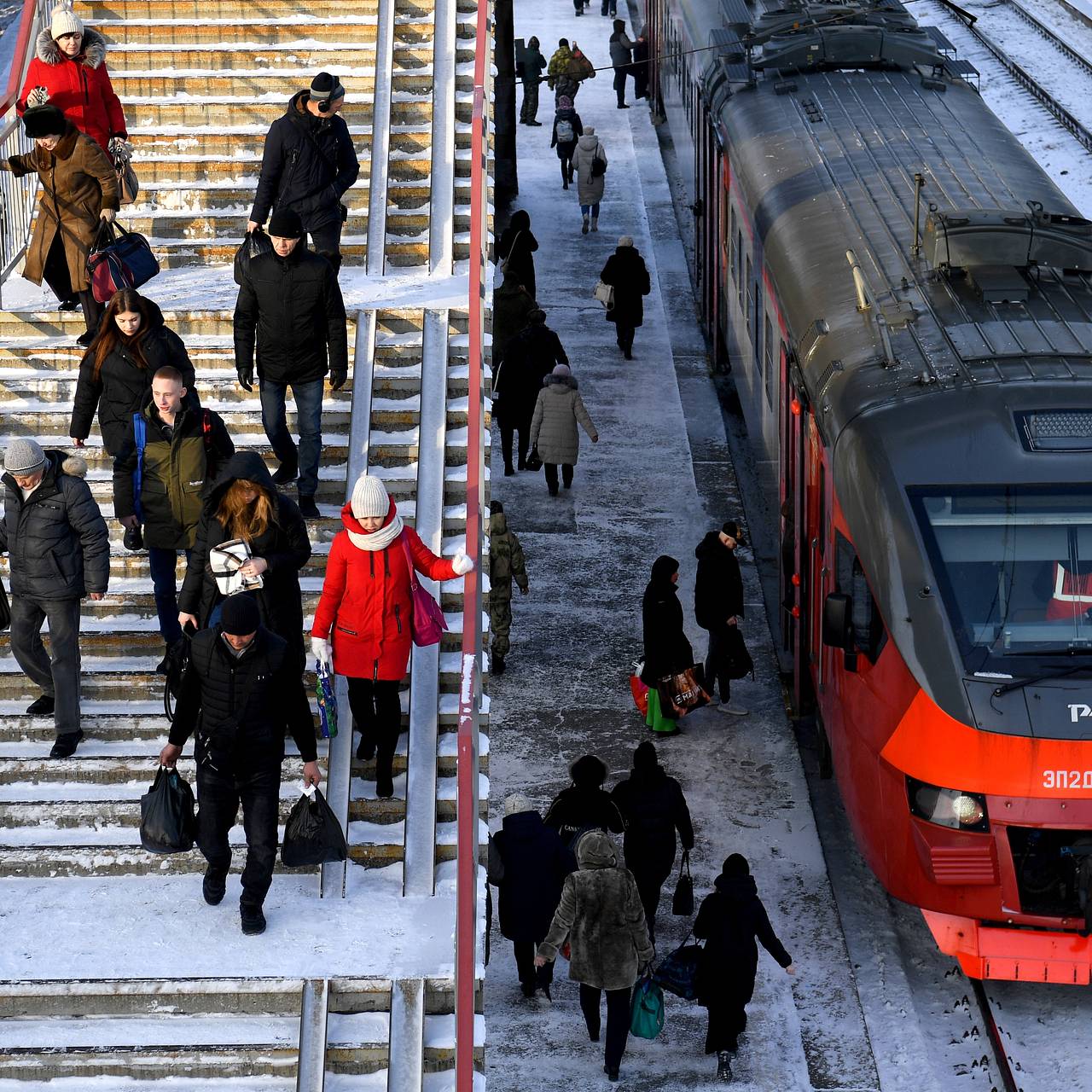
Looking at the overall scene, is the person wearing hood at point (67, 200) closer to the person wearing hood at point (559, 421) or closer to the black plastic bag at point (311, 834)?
the black plastic bag at point (311, 834)

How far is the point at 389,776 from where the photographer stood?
10008 millimetres

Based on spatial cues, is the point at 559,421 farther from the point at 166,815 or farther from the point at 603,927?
the point at 166,815

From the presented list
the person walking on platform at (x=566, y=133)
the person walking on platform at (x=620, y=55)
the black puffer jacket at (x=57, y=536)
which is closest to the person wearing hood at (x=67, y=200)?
the black puffer jacket at (x=57, y=536)

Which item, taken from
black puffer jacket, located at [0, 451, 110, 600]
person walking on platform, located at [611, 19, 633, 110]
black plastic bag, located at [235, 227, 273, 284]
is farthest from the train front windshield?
person walking on platform, located at [611, 19, 633, 110]

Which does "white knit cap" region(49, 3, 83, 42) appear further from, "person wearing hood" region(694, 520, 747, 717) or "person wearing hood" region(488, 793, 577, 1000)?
"person wearing hood" region(488, 793, 577, 1000)

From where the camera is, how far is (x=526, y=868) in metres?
10.1

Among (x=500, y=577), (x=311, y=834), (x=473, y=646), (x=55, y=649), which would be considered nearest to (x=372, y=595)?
(x=473, y=646)

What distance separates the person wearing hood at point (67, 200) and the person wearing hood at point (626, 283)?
8900mm

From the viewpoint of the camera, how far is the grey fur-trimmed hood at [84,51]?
1302cm

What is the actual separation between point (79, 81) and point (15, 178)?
152 cm

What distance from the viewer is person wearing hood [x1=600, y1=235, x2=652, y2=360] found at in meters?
21.0

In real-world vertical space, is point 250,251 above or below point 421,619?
above

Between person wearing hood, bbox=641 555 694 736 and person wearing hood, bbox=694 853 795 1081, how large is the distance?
3.70 meters

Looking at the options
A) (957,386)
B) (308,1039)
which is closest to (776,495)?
(957,386)
